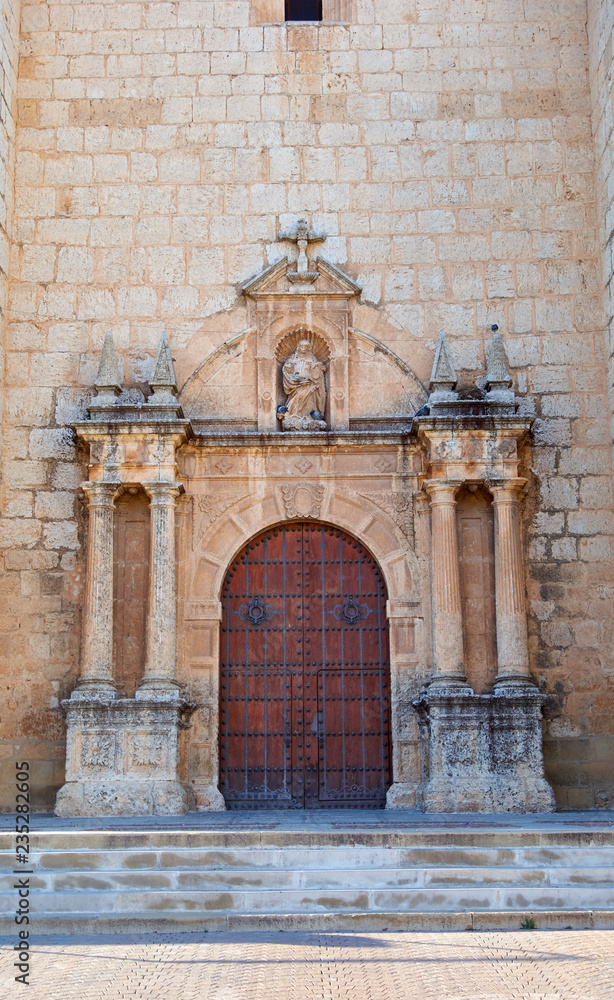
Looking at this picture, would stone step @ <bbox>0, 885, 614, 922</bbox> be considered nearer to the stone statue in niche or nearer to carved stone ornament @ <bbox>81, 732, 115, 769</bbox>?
carved stone ornament @ <bbox>81, 732, 115, 769</bbox>

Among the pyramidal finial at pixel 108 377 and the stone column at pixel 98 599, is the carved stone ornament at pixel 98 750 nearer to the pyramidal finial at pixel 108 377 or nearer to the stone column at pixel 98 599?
the stone column at pixel 98 599

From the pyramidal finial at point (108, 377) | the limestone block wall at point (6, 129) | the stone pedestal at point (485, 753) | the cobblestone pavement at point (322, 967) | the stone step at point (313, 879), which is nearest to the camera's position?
the cobblestone pavement at point (322, 967)

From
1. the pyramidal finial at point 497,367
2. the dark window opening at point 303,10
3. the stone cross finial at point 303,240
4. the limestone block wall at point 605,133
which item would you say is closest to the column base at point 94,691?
the stone cross finial at point 303,240

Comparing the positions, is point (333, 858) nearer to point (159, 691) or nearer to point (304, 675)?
point (159, 691)

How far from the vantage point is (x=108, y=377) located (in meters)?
10.5

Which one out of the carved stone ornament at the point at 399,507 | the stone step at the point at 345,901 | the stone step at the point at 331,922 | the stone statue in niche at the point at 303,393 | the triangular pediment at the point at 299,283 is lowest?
the stone step at the point at 331,922

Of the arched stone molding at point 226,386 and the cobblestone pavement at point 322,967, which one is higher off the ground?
the arched stone molding at point 226,386

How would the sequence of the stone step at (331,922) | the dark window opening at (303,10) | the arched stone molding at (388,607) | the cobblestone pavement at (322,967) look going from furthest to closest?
the dark window opening at (303,10) → the arched stone molding at (388,607) → the stone step at (331,922) → the cobblestone pavement at (322,967)

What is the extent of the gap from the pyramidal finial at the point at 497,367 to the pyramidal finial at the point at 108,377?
336cm

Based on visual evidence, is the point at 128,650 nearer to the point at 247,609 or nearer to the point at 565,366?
the point at 247,609

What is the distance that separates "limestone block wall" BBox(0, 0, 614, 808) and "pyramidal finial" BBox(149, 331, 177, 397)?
29cm

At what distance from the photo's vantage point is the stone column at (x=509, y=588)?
988cm

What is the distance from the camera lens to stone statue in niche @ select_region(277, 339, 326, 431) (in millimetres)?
10609

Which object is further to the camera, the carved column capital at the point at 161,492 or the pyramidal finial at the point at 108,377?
the pyramidal finial at the point at 108,377
